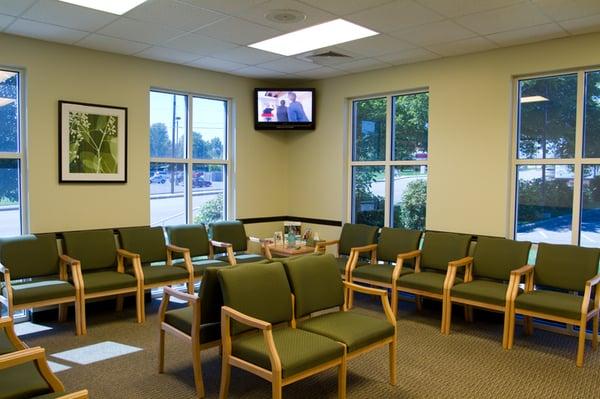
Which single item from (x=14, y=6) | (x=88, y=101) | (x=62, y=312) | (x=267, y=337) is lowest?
(x=62, y=312)

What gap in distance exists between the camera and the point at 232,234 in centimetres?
604

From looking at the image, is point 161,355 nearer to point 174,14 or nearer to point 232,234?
point 232,234

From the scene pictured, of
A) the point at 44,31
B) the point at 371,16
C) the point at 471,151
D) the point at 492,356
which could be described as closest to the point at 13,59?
the point at 44,31

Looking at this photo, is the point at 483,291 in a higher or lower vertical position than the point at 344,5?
lower

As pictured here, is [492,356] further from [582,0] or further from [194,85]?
[194,85]

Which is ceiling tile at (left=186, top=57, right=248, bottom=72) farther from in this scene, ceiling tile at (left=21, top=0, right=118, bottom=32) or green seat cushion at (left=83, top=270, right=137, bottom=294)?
green seat cushion at (left=83, top=270, right=137, bottom=294)

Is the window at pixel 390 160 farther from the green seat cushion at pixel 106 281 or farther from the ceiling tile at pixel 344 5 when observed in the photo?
the green seat cushion at pixel 106 281

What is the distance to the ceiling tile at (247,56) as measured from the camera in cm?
514

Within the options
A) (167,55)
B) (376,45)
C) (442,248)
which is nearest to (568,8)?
(376,45)

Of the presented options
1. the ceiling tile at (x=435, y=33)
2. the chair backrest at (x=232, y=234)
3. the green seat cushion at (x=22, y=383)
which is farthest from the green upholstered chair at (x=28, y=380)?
the ceiling tile at (x=435, y=33)

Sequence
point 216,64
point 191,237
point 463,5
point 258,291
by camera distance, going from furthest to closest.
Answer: point 216,64 → point 191,237 → point 463,5 → point 258,291

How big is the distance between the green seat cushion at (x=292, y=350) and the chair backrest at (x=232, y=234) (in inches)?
113

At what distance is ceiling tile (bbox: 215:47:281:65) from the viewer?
5141 millimetres

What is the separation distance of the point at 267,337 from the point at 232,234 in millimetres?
3334
